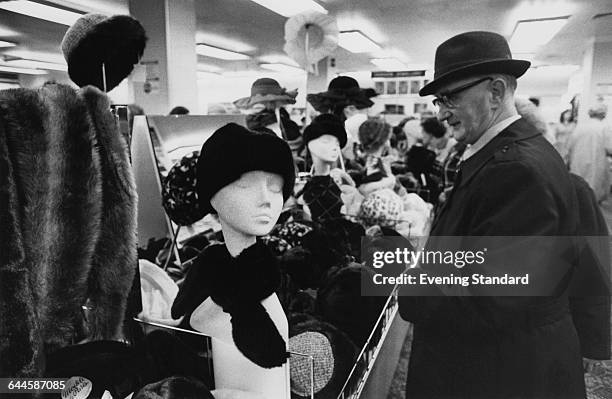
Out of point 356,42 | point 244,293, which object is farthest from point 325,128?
point 356,42

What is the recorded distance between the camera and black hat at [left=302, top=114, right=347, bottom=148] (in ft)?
5.48

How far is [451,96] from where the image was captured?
3.03 feet

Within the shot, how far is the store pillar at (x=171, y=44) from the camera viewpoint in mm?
2531

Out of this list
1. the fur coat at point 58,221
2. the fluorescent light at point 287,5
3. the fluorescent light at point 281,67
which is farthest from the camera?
the fluorescent light at point 287,5

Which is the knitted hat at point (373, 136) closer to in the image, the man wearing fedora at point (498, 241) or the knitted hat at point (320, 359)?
the man wearing fedora at point (498, 241)

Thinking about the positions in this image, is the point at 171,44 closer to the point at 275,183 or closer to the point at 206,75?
the point at 206,75

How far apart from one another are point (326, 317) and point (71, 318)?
0.61 meters

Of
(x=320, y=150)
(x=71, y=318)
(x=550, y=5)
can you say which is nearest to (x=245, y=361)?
(x=71, y=318)

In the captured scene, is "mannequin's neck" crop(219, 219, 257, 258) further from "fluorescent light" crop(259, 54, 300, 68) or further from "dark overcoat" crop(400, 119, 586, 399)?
"fluorescent light" crop(259, 54, 300, 68)

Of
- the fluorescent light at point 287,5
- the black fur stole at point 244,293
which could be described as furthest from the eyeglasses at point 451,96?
the fluorescent light at point 287,5

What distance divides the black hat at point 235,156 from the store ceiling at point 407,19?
2.21 meters

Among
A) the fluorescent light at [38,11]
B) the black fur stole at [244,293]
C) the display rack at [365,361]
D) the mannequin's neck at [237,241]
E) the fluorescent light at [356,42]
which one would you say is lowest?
the display rack at [365,361]

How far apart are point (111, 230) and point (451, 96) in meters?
0.77

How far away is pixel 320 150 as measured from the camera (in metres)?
1.67
